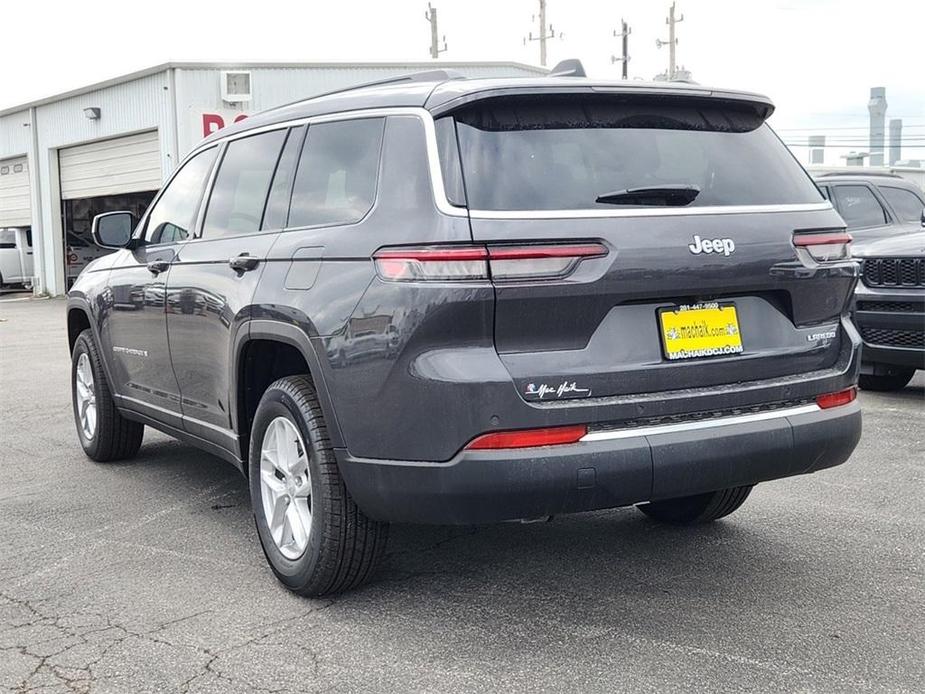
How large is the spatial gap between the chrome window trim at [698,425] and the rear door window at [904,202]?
7.55 m

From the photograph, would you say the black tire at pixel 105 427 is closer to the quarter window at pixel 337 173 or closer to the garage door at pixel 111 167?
the quarter window at pixel 337 173

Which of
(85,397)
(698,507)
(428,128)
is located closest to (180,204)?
(85,397)

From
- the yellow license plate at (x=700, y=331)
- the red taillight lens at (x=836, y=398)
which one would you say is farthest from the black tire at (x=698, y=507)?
the yellow license plate at (x=700, y=331)

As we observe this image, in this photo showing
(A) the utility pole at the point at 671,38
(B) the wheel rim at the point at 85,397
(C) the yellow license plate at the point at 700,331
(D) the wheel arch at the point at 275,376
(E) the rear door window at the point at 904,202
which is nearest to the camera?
(C) the yellow license plate at the point at 700,331

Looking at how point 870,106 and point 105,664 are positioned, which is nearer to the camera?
point 105,664

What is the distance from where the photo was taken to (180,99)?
896 inches

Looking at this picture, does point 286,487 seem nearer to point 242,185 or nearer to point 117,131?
point 242,185

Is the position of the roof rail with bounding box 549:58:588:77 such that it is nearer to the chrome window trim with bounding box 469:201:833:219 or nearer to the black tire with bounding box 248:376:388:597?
the chrome window trim with bounding box 469:201:833:219

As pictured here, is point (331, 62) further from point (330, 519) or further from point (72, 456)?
point (330, 519)

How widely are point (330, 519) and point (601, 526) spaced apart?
5.20 ft

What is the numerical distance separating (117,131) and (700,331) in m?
24.0

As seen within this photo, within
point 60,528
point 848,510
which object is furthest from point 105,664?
point 848,510

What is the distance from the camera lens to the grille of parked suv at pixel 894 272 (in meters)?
8.05

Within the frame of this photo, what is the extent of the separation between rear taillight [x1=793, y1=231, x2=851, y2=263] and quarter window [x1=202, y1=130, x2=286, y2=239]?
2173 millimetres
